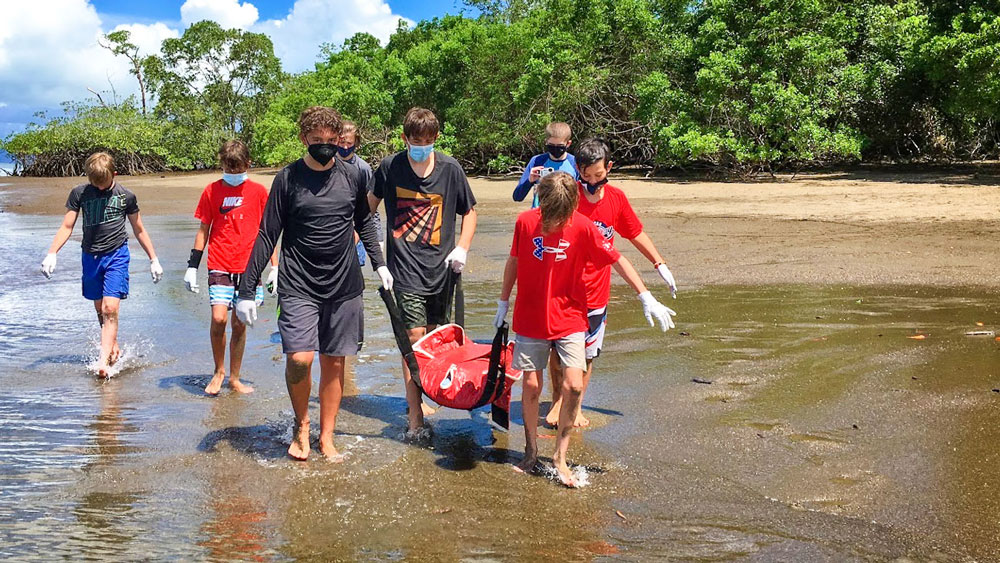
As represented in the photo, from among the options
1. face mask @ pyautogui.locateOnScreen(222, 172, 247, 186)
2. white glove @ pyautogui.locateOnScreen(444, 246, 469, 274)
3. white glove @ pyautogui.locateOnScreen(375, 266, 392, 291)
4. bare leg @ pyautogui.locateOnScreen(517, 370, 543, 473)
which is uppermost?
face mask @ pyautogui.locateOnScreen(222, 172, 247, 186)

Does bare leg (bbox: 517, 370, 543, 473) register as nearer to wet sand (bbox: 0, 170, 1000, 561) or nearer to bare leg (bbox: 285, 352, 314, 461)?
wet sand (bbox: 0, 170, 1000, 561)

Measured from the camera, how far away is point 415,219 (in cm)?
554

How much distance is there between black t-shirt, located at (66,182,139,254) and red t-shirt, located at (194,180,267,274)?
0.91m

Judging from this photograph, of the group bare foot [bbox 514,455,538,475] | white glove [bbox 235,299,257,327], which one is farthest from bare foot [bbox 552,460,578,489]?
white glove [bbox 235,299,257,327]

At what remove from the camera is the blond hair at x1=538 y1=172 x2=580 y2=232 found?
460cm

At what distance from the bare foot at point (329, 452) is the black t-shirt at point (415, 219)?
1075 mm

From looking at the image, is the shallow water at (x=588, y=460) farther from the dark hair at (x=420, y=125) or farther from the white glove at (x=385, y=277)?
the dark hair at (x=420, y=125)

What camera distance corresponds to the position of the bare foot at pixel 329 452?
5.07m

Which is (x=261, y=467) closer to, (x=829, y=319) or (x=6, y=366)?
(x=6, y=366)

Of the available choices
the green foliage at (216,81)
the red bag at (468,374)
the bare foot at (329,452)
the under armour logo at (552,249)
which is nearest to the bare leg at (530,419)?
the red bag at (468,374)

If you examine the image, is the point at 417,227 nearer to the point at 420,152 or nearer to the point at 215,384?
the point at 420,152

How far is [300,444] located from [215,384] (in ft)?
5.87

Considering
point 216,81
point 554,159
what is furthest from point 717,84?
point 216,81

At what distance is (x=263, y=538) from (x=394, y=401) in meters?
2.39
